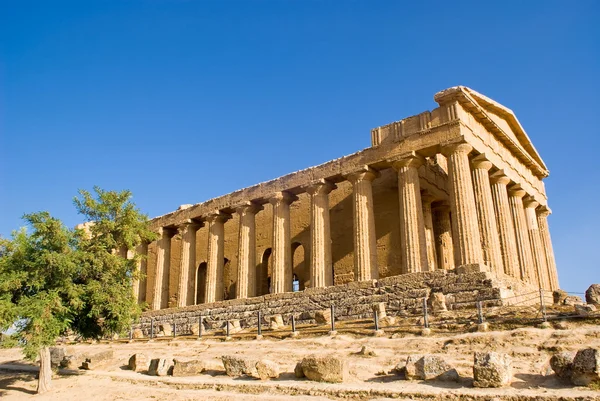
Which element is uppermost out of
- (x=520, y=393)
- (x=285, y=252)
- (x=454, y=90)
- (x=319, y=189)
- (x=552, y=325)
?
(x=454, y=90)

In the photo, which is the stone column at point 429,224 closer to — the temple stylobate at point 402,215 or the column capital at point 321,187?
the temple stylobate at point 402,215

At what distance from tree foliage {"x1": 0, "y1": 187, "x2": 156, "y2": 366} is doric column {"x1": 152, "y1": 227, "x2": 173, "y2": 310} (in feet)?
43.1

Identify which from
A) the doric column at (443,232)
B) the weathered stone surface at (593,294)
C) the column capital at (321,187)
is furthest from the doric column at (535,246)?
the weathered stone surface at (593,294)

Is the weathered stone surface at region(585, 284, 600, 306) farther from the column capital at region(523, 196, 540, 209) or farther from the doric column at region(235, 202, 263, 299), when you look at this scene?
the doric column at region(235, 202, 263, 299)

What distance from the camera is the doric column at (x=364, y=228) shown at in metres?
21.5

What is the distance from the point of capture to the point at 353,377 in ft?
36.7

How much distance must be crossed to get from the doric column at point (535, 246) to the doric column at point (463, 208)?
850 cm

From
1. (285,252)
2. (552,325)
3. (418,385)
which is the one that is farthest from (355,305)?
(418,385)

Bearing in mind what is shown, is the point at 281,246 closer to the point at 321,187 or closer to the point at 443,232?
the point at 321,187

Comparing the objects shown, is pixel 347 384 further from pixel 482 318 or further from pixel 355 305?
pixel 355 305

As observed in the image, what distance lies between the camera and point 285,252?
985 inches

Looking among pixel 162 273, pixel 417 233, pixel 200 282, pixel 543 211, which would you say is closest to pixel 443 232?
pixel 543 211

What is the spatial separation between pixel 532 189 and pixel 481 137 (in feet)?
23.1

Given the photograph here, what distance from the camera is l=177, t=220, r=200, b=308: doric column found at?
1140 inches
